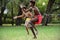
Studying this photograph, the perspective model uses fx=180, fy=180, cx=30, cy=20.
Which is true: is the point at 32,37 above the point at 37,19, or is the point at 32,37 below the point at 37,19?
below

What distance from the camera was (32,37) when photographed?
1.32 meters

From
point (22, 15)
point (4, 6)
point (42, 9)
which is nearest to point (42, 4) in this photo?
point (42, 9)

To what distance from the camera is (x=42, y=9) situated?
134cm

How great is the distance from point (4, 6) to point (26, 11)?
0.59ft

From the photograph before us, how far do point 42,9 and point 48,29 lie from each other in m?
0.16

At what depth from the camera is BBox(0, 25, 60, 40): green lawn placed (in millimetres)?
1296

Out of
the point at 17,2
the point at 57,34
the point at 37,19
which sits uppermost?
the point at 17,2

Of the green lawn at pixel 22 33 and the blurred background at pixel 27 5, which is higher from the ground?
the blurred background at pixel 27 5

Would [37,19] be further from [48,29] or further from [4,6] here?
[4,6]

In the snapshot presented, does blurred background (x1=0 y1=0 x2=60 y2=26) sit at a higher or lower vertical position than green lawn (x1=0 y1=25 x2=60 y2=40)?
higher

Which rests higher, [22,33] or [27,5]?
[27,5]

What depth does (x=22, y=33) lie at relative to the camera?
131cm

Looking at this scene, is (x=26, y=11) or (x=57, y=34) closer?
(x=26, y=11)

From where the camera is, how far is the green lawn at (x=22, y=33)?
4.25ft
